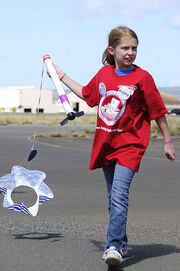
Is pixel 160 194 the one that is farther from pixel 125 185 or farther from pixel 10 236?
pixel 125 185

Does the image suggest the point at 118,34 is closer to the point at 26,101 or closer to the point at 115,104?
the point at 115,104

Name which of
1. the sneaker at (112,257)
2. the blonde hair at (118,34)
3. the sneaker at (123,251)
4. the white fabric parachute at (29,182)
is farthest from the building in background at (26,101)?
the sneaker at (112,257)

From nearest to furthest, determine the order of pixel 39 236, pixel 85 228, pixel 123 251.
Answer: pixel 123 251 → pixel 39 236 → pixel 85 228

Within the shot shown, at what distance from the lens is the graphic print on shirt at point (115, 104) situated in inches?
218

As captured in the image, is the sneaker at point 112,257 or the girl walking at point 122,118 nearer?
the sneaker at point 112,257

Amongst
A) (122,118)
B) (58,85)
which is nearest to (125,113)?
(122,118)

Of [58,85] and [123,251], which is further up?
[58,85]

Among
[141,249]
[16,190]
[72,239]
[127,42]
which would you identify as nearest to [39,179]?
[72,239]

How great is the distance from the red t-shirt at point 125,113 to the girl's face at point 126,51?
10 cm

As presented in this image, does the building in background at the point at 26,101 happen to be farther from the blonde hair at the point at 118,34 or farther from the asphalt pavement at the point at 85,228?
the blonde hair at the point at 118,34

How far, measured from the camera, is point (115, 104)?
5555 mm

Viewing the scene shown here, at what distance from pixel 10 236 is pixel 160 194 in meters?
4.09

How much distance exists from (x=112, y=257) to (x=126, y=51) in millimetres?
1625

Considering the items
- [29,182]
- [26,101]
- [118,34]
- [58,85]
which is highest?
[118,34]
